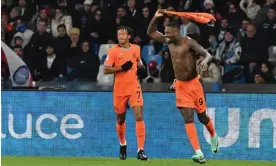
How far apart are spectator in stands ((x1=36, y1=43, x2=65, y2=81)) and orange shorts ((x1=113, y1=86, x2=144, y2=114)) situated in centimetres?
392

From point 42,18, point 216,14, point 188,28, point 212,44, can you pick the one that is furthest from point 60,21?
point 212,44

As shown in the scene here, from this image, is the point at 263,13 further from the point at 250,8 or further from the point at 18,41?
the point at 18,41

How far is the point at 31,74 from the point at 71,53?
926 mm

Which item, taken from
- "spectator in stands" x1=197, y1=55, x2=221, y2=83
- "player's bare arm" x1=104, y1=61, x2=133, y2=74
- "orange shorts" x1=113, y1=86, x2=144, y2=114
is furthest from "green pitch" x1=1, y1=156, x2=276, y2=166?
"spectator in stands" x1=197, y1=55, x2=221, y2=83

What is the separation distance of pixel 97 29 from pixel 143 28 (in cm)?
101

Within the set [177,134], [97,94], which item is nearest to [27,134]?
[97,94]

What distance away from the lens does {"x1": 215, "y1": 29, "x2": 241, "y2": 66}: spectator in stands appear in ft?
61.0

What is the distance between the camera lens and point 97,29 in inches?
783

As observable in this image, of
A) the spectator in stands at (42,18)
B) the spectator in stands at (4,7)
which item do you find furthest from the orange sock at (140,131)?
the spectator in stands at (4,7)

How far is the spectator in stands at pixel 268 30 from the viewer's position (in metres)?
18.5

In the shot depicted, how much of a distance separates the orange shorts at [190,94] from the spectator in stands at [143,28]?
524 centimetres

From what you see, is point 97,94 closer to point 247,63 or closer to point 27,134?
point 27,134

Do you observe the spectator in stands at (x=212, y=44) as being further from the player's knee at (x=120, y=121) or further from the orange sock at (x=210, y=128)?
the orange sock at (x=210, y=128)

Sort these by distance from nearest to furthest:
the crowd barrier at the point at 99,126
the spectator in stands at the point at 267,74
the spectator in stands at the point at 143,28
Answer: the crowd barrier at the point at 99,126, the spectator in stands at the point at 267,74, the spectator in stands at the point at 143,28
